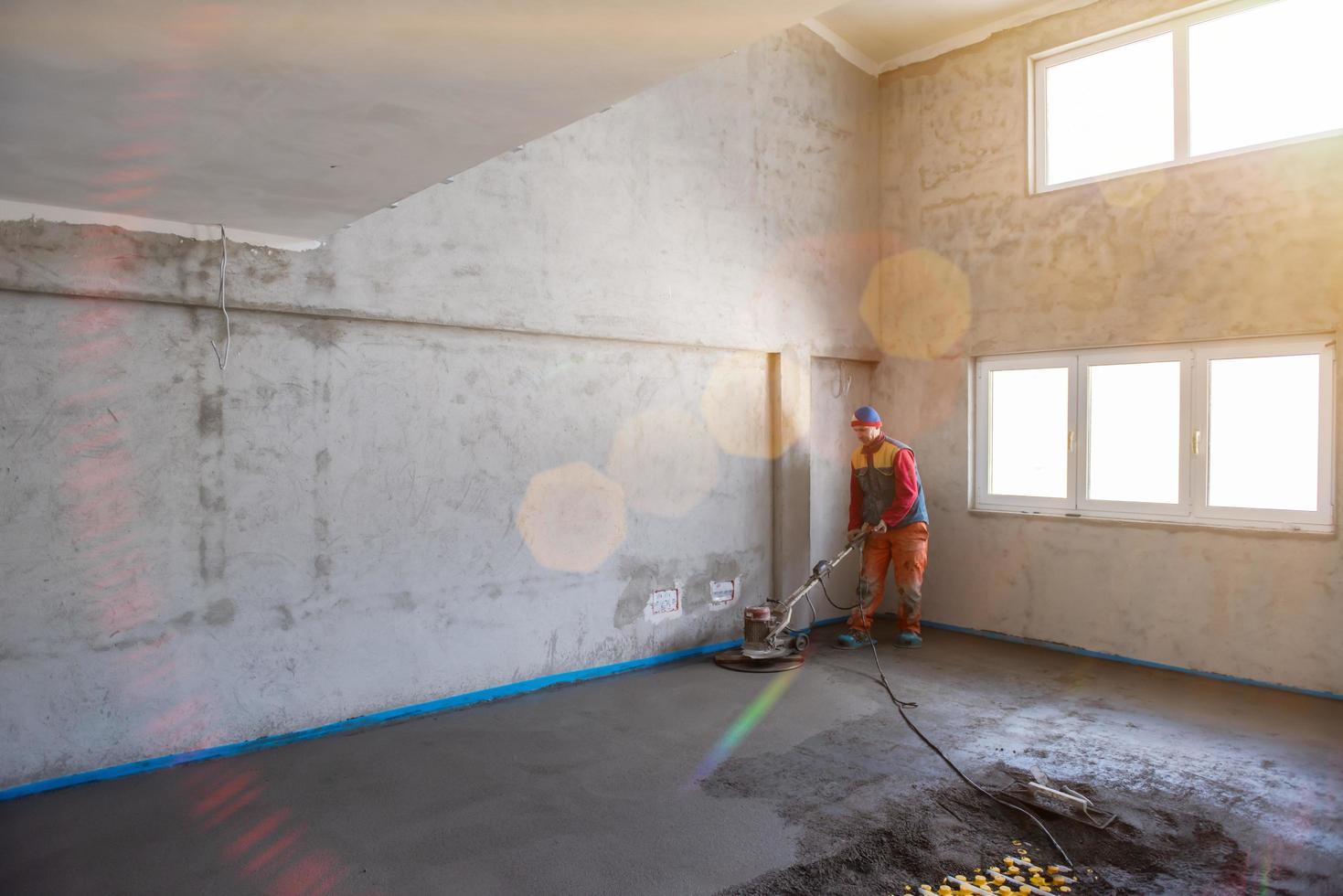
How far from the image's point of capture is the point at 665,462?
5.96 m

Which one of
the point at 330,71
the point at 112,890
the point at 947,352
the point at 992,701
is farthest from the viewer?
the point at 947,352

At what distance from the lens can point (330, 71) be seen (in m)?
2.26

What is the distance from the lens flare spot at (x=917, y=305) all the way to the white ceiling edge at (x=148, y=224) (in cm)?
465

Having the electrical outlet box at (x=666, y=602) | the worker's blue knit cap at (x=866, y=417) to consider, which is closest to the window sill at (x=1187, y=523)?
the worker's blue knit cap at (x=866, y=417)

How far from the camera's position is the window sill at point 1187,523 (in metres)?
5.20

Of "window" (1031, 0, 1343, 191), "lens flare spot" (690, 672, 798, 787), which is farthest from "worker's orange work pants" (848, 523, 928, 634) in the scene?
"window" (1031, 0, 1343, 191)

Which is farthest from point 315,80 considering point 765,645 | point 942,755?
point 765,645

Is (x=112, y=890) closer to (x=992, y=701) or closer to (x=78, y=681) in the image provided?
(x=78, y=681)

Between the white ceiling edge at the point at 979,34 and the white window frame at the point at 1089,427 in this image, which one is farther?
the white ceiling edge at the point at 979,34

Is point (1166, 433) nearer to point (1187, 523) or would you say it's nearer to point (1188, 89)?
point (1187, 523)

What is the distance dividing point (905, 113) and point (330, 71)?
6077 millimetres

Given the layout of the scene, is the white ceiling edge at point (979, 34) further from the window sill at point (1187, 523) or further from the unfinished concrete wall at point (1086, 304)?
the window sill at point (1187, 523)

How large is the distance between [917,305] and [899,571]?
7.31 feet

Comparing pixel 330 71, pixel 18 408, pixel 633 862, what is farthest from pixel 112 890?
pixel 330 71
